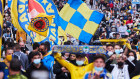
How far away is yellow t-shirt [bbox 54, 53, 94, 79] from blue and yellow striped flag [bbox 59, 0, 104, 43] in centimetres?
286

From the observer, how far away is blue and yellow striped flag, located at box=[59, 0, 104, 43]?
411 inches

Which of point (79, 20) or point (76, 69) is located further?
point (79, 20)

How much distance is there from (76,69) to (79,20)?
3.75 meters

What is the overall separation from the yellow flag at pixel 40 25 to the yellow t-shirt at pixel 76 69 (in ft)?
7.71

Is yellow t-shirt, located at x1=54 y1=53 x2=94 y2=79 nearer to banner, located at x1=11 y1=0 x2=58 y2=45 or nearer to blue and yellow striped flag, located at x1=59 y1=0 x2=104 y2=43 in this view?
blue and yellow striped flag, located at x1=59 y1=0 x2=104 y2=43

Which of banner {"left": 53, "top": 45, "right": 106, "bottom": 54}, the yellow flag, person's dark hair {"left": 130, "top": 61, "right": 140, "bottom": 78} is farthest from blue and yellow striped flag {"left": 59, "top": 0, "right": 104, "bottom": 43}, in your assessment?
banner {"left": 53, "top": 45, "right": 106, "bottom": 54}

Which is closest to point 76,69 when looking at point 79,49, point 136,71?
point 79,49

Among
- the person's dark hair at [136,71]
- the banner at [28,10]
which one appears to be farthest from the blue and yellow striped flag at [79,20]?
the person's dark hair at [136,71]

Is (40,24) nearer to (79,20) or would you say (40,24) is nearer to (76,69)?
(79,20)

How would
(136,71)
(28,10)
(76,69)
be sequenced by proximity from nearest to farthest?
(76,69)
(136,71)
(28,10)

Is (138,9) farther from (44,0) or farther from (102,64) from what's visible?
(102,64)

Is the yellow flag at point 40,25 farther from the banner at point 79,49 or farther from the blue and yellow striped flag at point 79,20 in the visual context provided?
the banner at point 79,49

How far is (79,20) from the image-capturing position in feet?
35.5

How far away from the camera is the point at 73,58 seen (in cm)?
813
